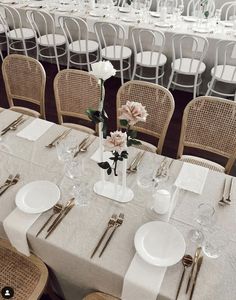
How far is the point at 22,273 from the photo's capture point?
1.37 m

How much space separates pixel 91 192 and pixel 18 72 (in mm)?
1349

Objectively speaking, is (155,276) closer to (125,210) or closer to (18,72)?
(125,210)

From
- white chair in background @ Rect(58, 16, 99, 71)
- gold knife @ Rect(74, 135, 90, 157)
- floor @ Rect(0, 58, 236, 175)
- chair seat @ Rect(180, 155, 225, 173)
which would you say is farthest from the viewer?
white chair in background @ Rect(58, 16, 99, 71)

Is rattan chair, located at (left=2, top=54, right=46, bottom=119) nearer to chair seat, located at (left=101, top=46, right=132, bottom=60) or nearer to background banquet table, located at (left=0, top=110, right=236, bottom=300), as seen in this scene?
background banquet table, located at (left=0, top=110, right=236, bottom=300)

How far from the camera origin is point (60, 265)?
1.26 meters

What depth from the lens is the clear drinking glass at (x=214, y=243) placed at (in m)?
1.15

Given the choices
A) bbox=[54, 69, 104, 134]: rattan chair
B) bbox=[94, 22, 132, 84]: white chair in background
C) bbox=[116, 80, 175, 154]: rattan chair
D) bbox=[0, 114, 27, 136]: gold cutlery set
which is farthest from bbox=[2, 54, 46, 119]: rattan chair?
bbox=[94, 22, 132, 84]: white chair in background

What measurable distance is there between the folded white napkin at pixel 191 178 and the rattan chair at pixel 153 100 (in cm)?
44

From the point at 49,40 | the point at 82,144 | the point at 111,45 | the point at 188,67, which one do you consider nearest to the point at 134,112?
the point at 82,144

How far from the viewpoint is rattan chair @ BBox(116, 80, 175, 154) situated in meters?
1.88

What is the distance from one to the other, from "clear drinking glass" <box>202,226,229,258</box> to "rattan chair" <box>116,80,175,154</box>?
0.85 meters

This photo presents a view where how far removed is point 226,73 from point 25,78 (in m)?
2.04

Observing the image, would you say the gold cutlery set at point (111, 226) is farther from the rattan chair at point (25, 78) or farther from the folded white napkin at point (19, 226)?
the rattan chair at point (25, 78)

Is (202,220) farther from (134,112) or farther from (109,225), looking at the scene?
(134,112)
